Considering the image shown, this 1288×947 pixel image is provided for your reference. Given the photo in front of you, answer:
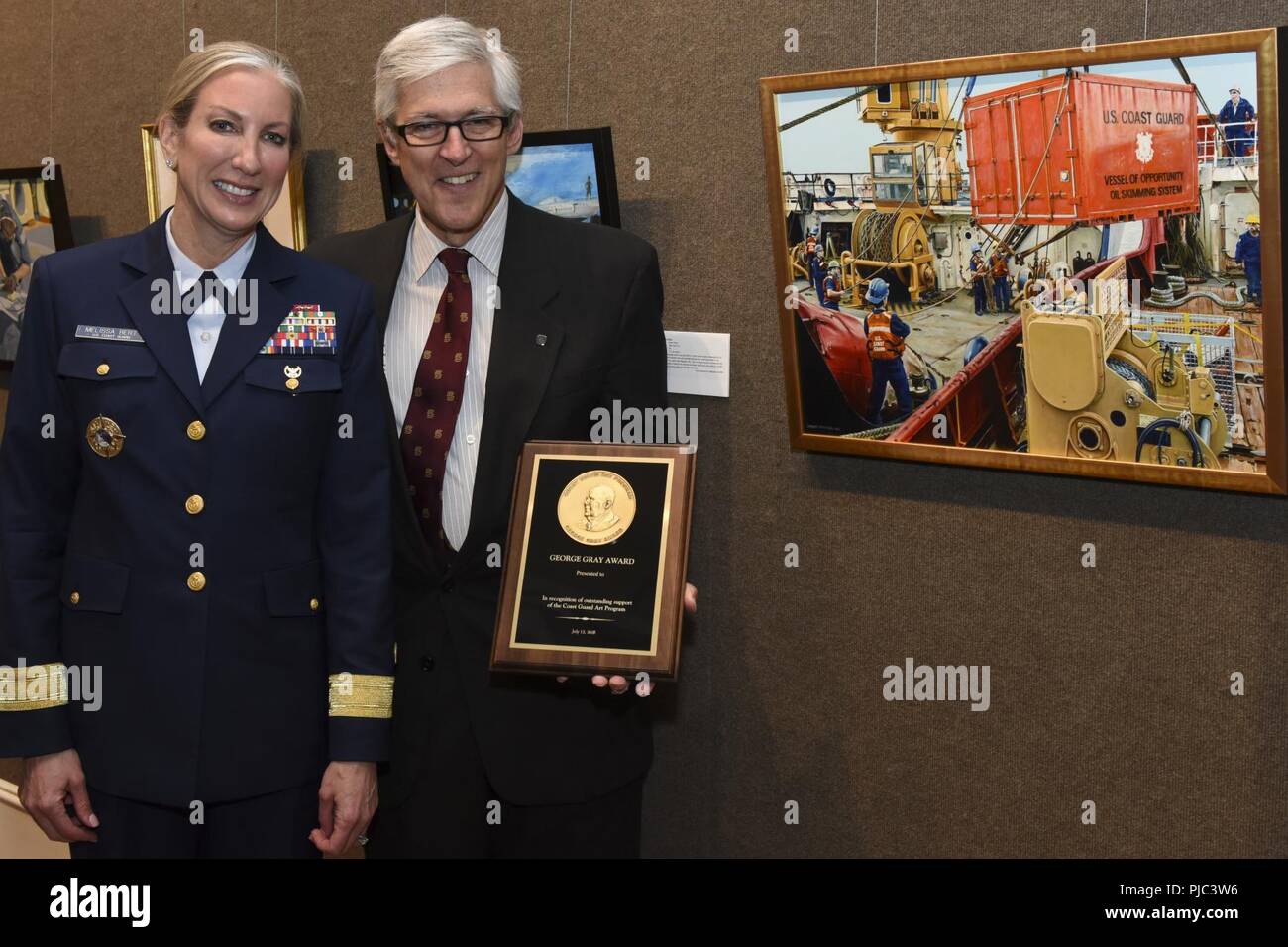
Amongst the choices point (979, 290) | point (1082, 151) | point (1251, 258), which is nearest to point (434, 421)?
point (979, 290)

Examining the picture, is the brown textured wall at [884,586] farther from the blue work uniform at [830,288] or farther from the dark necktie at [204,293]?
the dark necktie at [204,293]

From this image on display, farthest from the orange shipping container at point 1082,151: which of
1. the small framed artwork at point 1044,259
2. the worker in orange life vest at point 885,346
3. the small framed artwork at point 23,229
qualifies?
the small framed artwork at point 23,229

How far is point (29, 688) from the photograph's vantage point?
2045 mm

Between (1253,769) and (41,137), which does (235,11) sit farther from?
(1253,769)

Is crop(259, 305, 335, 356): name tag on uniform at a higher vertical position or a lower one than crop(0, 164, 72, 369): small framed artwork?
lower

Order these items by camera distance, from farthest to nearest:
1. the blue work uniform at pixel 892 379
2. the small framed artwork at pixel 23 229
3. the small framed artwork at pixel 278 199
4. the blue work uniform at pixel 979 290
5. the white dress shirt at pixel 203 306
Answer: the small framed artwork at pixel 23 229 < the small framed artwork at pixel 278 199 < the blue work uniform at pixel 892 379 < the blue work uniform at pixel 979 290 < the white dress shirt at pixel 203 306

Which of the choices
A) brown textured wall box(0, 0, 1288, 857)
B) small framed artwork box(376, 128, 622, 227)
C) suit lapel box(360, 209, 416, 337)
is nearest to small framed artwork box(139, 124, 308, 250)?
Answer: brown textured wall box(0, 0, 1288, 857)

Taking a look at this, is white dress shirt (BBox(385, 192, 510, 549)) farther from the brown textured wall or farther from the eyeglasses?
the brown textured wall

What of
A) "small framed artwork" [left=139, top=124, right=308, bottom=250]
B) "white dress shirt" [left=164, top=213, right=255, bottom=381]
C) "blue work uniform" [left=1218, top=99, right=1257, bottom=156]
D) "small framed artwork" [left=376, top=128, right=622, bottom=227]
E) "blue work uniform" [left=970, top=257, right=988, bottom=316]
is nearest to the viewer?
"blue work uniform" [left=1218, top=99, right=1257, bottom=156]

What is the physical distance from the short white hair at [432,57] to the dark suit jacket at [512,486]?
262mm

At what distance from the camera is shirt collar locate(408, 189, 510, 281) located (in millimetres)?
2387

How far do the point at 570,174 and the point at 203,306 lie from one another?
1.16m

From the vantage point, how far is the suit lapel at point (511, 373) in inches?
89.6

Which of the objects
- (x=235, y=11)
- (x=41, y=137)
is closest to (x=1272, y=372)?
(x=235, y=11)
